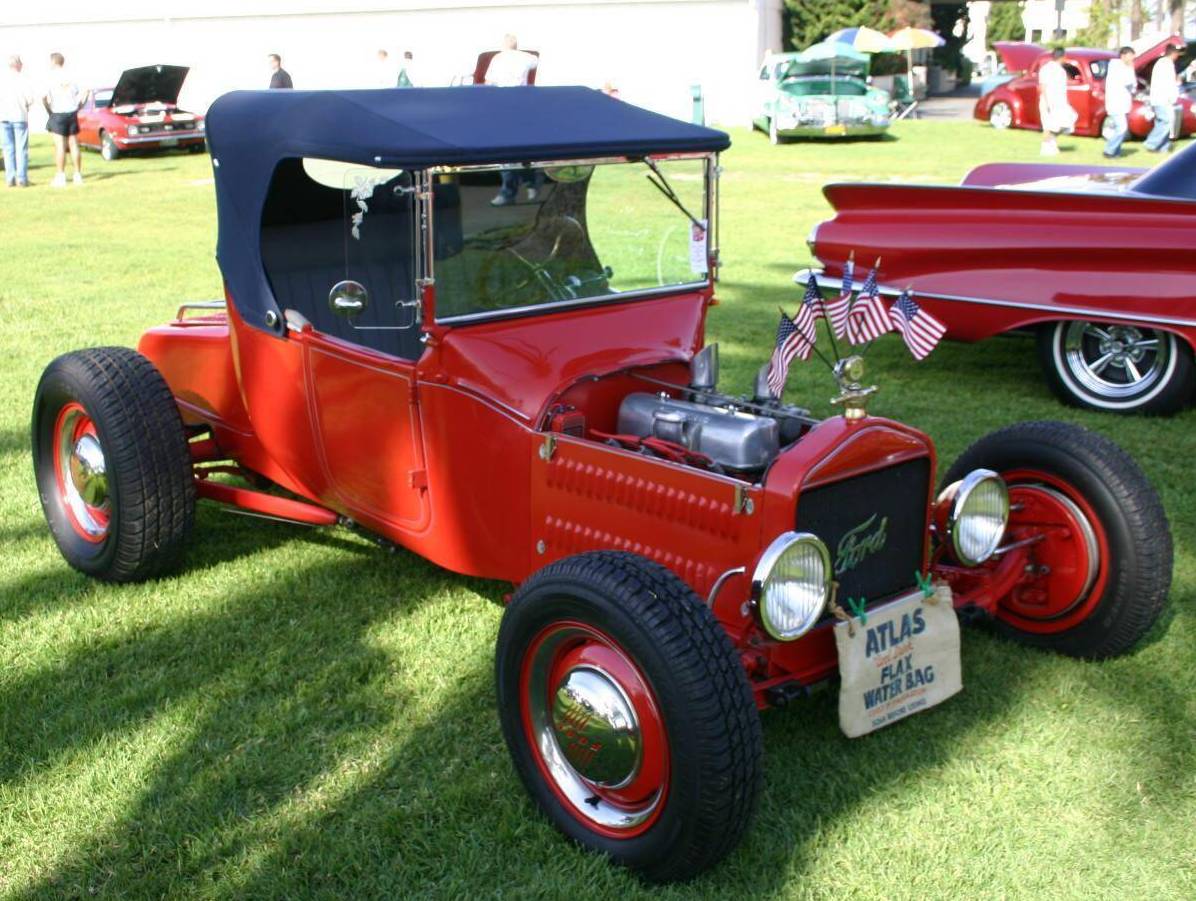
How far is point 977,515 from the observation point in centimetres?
354

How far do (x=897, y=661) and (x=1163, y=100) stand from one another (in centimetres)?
1866


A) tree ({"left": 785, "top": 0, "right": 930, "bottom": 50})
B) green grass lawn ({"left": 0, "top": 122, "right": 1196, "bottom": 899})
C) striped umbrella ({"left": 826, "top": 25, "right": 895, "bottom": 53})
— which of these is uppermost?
tree ({"left": 785, "top": 0, "right": 930, "bottom": 50})

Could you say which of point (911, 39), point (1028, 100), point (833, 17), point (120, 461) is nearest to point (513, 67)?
point (1028, 100)

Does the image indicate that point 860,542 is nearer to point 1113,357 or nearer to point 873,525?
point 873,525

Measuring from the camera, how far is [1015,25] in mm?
52938

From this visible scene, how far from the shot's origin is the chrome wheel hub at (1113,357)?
6.40m

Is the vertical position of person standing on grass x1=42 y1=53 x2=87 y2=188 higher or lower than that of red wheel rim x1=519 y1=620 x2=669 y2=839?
higher

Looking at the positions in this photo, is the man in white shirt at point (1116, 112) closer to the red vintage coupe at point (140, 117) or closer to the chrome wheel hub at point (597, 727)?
the red vintage coupe at point (140, 117)

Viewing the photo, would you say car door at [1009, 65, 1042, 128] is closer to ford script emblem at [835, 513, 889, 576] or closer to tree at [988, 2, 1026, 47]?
ford script emblem at [835, 513, 889, 576]

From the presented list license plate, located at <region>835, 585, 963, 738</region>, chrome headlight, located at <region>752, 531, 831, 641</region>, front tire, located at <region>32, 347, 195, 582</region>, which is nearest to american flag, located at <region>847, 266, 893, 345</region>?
license plate, located at <region>835, 585, 963, 738</region>

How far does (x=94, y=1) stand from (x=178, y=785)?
30270 millimetres

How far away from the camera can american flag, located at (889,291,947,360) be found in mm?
3760

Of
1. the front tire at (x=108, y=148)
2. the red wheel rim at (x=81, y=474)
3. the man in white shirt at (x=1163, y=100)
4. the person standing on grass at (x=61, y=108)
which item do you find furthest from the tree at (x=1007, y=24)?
the red wheel rim at (x=81, y=474)

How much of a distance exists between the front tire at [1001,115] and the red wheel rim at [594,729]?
79.2 ft
